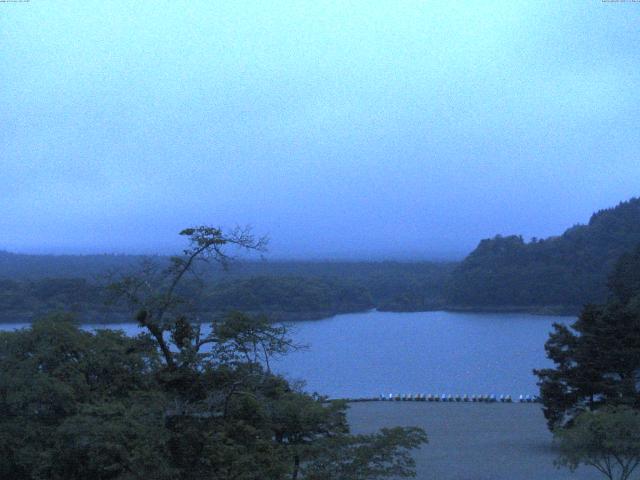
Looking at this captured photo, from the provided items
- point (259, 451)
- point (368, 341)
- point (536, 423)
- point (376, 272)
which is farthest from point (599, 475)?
point (376, 272)

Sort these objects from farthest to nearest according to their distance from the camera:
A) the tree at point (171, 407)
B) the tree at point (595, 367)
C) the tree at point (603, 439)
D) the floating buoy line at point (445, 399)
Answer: the floating buoy line at point (445, 399)
the tree at point (595, 367)
the tree at point (603, 439)
the tree at point (171, 407)

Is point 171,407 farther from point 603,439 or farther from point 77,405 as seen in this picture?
point 603,439

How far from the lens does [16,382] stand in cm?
1014

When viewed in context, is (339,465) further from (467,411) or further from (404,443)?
(467,411)

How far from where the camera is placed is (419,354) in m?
37.8

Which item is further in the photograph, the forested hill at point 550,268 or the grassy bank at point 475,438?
the forested hill at point 550,268

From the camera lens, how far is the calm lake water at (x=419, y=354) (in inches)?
1123

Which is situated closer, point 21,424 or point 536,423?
point 21,424

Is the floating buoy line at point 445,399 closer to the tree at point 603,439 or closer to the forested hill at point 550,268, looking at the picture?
the tree at point 603,439

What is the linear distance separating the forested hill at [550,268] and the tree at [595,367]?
3626 centimetres

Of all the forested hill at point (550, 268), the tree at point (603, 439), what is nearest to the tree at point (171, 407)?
the tree at point (603, 439)

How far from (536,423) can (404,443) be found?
454 inches

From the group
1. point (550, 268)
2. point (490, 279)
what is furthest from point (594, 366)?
point (490, 279)

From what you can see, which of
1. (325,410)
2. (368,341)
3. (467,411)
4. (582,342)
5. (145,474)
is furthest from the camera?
(368,341)
